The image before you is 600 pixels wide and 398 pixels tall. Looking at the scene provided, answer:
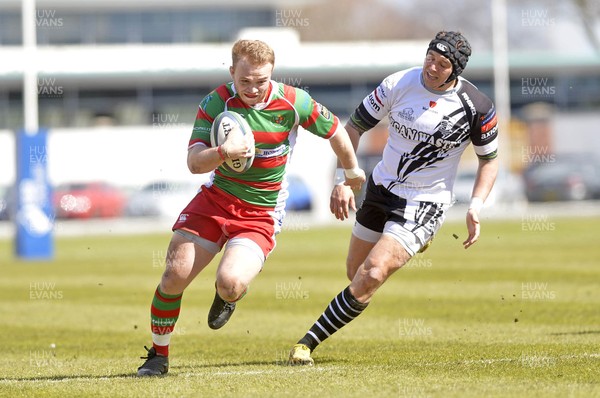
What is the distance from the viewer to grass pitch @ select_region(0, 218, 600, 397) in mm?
7828

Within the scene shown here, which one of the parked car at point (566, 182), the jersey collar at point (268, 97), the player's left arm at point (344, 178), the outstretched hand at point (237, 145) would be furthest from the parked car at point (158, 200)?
the outstretched hand at point (237, 145)

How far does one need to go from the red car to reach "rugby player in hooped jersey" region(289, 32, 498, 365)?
4070cm

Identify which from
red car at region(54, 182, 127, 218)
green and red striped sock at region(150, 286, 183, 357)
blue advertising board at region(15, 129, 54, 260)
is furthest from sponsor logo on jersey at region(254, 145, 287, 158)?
red car at region(54, 182, 127, 218)

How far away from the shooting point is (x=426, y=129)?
9062 millimetres

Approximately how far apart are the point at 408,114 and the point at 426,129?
191mm

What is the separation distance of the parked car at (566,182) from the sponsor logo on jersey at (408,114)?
42504mm

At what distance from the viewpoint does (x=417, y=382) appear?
7641 mm

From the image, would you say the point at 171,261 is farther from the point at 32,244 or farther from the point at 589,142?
the point at 589,142

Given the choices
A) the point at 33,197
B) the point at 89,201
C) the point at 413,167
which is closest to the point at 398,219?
the point at 413,167

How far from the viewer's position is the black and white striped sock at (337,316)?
352 inches

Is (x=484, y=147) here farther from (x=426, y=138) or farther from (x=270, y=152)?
(x=270, y=152)

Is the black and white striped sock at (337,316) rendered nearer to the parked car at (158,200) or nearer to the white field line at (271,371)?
A: the white field line at (271,371)

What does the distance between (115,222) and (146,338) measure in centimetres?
3602

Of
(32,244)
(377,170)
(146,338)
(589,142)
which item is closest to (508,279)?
(146,338)
